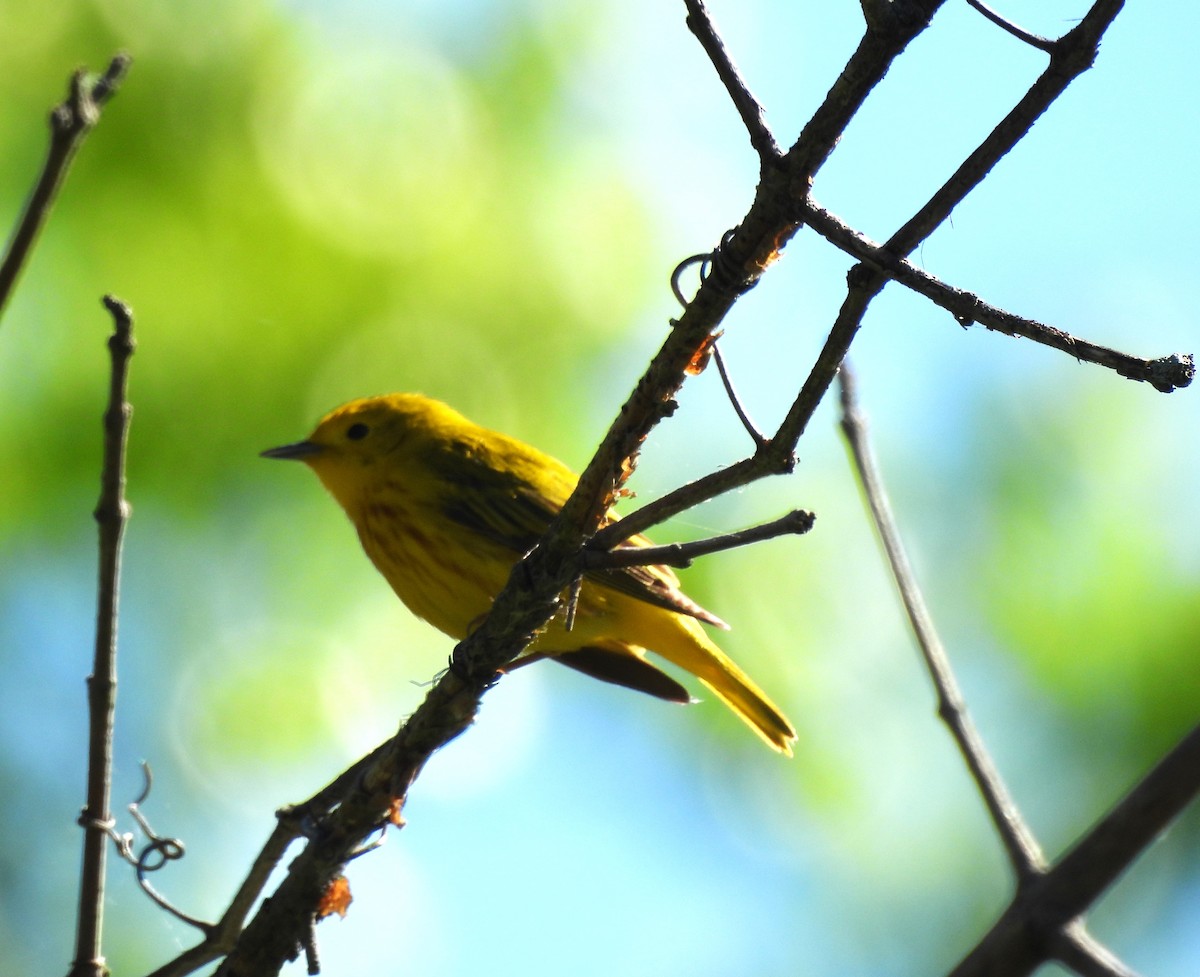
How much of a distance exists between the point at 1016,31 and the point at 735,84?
365 millimetres

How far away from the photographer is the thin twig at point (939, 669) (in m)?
1.73

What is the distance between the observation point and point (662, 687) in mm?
4730

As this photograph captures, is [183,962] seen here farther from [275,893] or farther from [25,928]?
[25,928]

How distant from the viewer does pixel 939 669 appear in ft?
7.09

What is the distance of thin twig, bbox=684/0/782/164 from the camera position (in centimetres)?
188

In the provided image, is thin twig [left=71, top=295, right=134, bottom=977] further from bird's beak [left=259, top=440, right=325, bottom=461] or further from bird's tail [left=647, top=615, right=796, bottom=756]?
bird's beak [left=259, top=440, right=325, bottom=461]

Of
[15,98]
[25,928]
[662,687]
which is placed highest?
[15,98]

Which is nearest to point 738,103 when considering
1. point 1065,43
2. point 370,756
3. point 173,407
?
point 1065,43

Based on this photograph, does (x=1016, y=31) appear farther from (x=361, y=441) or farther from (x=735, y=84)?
(x=361, y=441)

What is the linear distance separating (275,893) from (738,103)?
186 centimetres

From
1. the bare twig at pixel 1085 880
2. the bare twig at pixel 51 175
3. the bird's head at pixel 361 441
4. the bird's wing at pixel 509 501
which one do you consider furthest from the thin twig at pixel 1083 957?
the bird's head at pixel 361 441

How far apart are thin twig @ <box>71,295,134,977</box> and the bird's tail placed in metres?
2.25

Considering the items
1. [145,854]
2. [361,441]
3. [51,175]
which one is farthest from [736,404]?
[361,441]

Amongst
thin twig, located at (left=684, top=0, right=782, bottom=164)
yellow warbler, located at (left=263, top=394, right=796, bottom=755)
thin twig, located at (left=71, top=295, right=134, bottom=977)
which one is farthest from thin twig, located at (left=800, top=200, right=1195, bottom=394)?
yellow warbler, located at (left=263, top=394, right=796, bottom=755)
